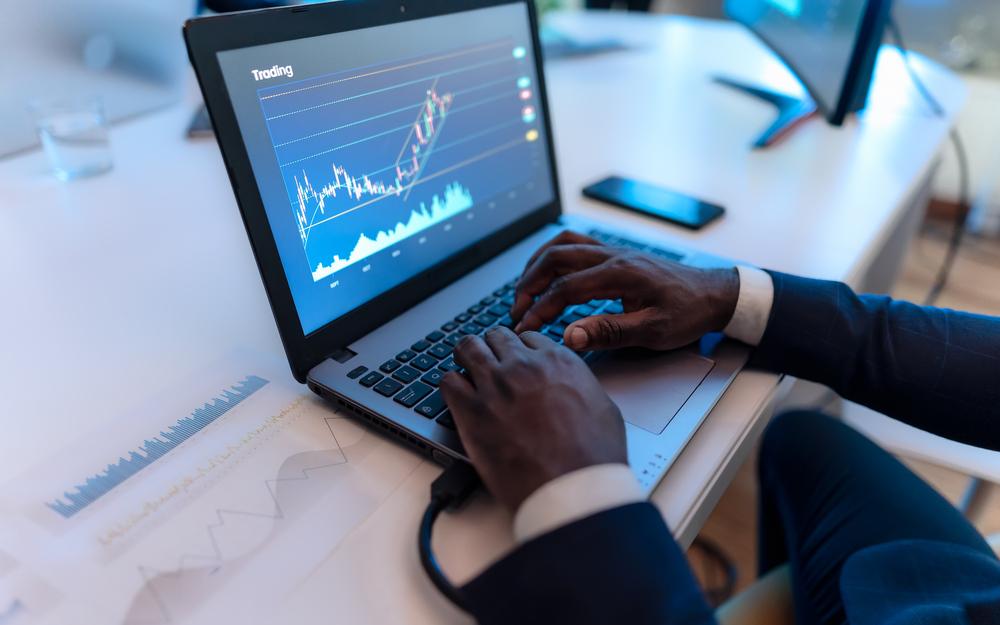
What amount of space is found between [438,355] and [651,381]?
19 cm

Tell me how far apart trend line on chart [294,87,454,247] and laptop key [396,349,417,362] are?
0.12 meters

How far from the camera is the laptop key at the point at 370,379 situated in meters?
0.53

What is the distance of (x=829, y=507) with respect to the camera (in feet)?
2.36

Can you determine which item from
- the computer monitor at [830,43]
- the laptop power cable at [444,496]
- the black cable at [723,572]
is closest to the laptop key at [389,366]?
the laptop power cable at [444,496]

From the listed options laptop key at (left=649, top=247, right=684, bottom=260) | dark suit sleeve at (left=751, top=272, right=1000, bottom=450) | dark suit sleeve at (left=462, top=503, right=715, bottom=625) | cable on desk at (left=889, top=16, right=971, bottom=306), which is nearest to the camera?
dark suit sleeve at (left=462, top=503, right=715, bottom=625)

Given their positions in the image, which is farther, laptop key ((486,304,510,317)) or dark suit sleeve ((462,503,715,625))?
laptop key ((486,304,510,317))

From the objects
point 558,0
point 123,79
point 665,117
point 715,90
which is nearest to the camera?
point 123,79

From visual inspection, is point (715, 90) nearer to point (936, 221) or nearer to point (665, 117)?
point (665, 117)

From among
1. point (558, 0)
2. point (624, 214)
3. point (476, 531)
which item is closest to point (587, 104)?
point (624, 214)

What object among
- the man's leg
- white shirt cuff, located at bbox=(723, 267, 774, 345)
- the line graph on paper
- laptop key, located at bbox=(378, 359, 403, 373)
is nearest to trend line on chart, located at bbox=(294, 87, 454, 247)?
the line graph on paper

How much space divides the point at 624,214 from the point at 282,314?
21.6 inches

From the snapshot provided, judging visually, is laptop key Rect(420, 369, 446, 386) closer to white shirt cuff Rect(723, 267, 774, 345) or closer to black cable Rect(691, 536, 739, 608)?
white shirt cuff Rect(723, 267, 774, 345)

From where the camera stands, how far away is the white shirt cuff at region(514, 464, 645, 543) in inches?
15.7

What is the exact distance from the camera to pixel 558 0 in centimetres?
247
